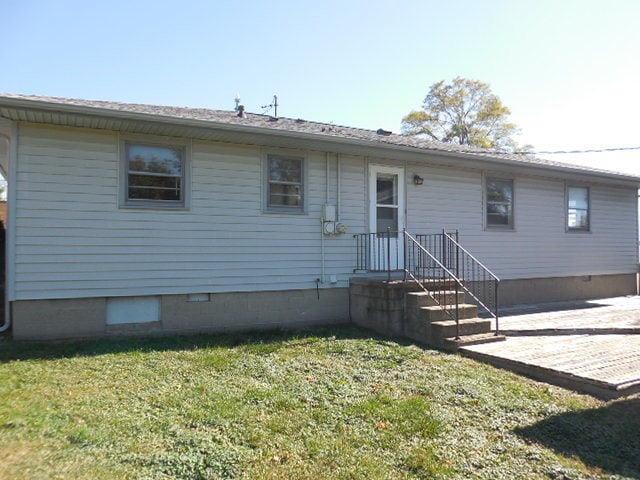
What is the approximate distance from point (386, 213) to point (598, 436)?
5.54 meters

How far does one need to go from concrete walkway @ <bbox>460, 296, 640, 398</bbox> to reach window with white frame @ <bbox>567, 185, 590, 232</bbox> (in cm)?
268

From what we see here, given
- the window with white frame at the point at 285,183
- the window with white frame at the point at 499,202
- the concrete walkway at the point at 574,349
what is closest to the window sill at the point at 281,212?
the window with white frame at the point at 285,183

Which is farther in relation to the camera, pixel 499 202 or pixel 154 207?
pixel 499 202

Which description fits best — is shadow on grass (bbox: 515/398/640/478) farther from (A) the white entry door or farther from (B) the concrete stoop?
(A) the white entry door

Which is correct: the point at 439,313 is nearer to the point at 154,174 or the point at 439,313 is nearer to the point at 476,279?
the point at 476,279

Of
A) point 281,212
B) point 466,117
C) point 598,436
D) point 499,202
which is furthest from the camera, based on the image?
point 466,117

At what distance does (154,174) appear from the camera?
6.65m

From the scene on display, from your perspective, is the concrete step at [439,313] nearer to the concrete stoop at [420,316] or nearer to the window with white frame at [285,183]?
the concrete stoop at [420,316]

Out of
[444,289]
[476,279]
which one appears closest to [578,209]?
[476,279]

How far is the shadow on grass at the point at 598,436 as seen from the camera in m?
2.98

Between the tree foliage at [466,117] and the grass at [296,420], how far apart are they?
25223 mm

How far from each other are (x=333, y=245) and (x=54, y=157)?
4.48 metres

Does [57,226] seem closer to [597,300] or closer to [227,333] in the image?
[227,333]

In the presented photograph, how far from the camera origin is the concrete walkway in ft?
14.5
